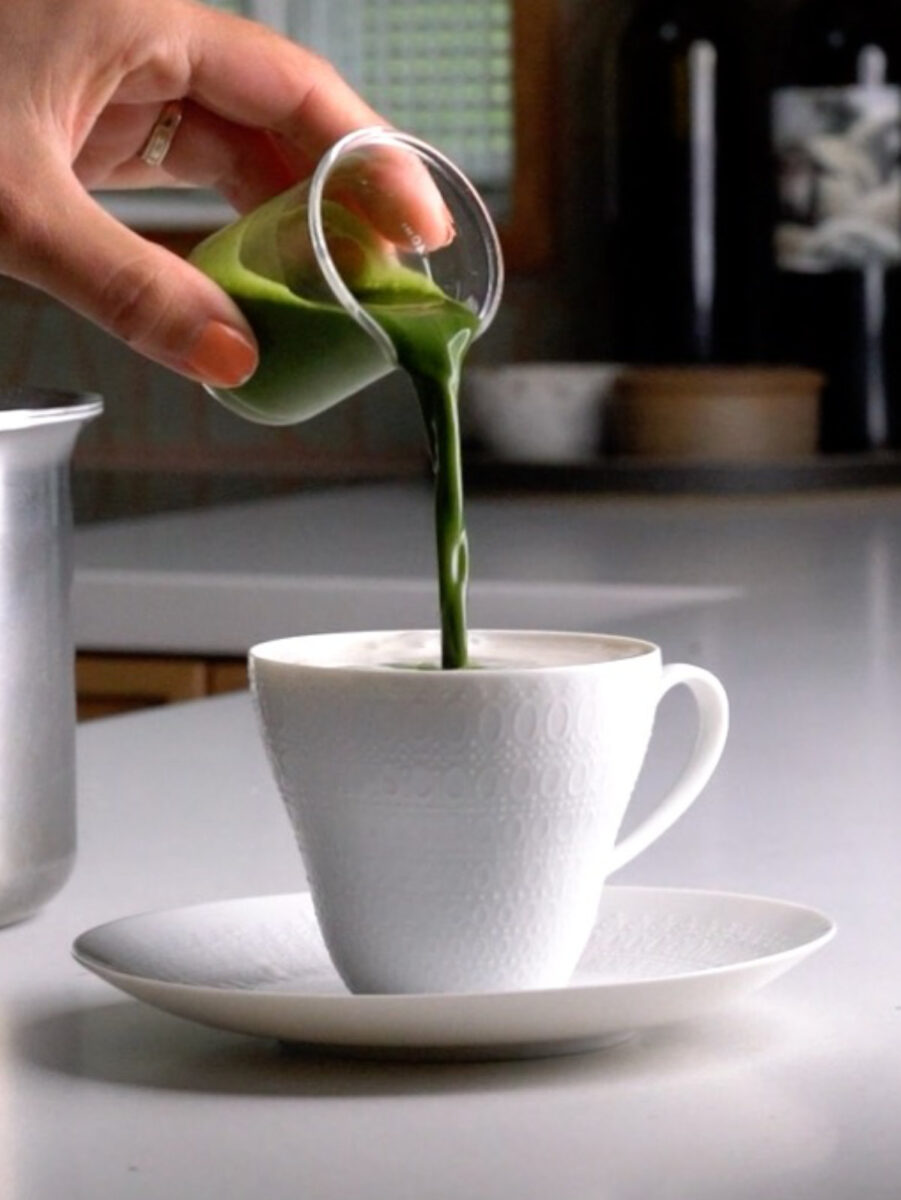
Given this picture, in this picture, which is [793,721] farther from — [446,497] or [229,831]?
[446,497]

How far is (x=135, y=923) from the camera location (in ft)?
2.17

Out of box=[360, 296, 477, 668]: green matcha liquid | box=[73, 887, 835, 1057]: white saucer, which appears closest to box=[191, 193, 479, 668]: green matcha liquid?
box=[360, 296, 477, 668]: green matcha liquid

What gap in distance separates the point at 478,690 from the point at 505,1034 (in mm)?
79

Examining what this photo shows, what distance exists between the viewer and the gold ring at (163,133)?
1017mm

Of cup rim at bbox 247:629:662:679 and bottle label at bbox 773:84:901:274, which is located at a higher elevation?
bottle label at bbox 773:84:901:274

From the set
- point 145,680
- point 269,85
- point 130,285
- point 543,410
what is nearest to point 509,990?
point 130,285

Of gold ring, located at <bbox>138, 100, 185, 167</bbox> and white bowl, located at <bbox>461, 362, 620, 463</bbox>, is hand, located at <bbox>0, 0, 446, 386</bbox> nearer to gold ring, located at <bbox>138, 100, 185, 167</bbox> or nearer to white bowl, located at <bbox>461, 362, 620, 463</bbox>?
gold ring, located at <bbox>138, 100, 185, 167</bbox>

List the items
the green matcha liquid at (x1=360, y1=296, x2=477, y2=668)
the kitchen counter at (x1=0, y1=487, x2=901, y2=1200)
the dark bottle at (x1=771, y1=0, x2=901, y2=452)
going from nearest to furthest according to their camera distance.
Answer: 1. the kitchen counter at (x1=0, y1=487, x2=901, y2=1200)
2. the green matcha liquid at (x1=360, y1=296, x2=477, y2=668)
3. the dark bottle at (x1=771, y1=0, x2=901, y2=452)

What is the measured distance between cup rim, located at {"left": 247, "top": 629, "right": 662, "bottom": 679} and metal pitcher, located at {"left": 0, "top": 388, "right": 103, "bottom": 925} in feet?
0.34

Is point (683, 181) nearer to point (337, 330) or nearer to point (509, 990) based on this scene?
point (337, 330)

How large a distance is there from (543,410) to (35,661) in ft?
5.53

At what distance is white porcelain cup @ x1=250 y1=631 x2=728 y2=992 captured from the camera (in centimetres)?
58

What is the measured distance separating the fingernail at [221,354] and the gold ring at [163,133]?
0.93ft

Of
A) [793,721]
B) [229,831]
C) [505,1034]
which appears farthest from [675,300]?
[505,1034]
